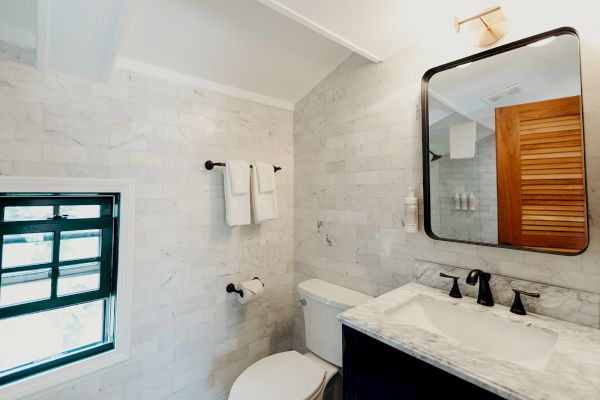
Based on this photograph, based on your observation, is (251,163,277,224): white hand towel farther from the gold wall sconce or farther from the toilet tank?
the gold wall sconce

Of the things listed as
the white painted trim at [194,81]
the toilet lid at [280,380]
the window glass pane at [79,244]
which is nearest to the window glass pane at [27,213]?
the window glass pane at [79,244]

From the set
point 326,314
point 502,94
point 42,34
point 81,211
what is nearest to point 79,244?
point 81,211

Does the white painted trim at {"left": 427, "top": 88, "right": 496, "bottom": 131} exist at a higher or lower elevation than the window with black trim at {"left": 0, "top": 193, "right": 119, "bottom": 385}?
higher

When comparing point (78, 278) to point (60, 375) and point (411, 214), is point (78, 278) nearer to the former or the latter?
point (60, 375)

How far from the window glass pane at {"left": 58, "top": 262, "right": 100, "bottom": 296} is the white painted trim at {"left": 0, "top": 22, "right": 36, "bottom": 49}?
1.03m

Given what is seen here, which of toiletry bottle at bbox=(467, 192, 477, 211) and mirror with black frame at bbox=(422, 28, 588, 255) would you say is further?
toiletry bottle at bbox=(467, 192, 477, 211)

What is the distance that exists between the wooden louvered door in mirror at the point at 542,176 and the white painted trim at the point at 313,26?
27.9 inches

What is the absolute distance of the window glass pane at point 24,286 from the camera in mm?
1214

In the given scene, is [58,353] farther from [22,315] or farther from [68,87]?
[68,87]

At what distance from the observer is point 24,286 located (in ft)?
4.11

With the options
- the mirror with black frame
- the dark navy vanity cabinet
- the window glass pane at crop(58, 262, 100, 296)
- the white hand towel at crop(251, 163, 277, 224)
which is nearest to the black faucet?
the mirror with black frame

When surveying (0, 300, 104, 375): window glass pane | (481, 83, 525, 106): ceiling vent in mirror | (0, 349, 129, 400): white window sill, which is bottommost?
(0, 349, 129, 400): white window sill

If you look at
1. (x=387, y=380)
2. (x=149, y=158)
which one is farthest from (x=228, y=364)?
(x=149, y=158)

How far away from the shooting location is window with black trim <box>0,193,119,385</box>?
4.01ft
